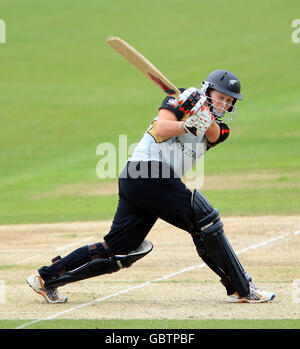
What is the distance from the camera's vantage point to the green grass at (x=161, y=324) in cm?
537

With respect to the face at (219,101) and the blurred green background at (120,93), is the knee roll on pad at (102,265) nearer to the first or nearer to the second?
the face at (219,101)

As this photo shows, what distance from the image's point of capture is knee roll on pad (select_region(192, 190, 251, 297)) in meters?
6.02

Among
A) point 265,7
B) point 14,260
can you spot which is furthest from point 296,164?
point 265,7

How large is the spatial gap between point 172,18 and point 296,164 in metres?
23.0

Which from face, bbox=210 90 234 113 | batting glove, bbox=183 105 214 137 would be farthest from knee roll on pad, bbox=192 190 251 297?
face, bbox=210 90 234 113

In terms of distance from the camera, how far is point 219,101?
6113 mm

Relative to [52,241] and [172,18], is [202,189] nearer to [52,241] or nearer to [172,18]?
[52,241]

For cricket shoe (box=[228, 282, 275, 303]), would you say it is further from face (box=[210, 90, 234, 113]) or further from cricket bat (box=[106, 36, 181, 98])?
cricket bat (box=[106, 36, 181, 98])

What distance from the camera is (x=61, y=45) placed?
3572 cm

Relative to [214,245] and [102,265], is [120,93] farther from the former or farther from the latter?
[214,245]

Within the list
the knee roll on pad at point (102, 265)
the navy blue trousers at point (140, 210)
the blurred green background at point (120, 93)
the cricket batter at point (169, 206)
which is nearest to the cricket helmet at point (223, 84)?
the cricket batter at point (169, 206)

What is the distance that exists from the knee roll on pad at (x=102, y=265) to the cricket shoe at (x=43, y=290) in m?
0.07

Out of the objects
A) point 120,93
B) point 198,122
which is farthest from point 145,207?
point 120,93

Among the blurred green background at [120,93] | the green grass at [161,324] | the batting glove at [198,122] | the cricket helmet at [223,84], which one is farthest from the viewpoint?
the blurred green background at [120,93]
